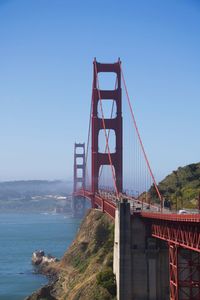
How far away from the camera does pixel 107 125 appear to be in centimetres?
6091

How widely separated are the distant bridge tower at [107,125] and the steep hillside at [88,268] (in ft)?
14.2

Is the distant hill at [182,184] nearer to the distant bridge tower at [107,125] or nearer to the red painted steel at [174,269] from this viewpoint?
the distant bridge tower at [107,125]

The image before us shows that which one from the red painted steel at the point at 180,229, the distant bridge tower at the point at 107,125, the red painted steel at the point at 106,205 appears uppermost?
the distant bridge tower at the point at 107,125

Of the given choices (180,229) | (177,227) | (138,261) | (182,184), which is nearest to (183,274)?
(138,261)

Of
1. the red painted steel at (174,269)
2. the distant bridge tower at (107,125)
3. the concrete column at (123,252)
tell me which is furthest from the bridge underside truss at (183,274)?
the distant bridge tower at (107,125)

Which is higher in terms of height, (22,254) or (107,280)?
(107,280)

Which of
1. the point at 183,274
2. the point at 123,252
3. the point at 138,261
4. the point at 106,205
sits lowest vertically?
the point at 183,274

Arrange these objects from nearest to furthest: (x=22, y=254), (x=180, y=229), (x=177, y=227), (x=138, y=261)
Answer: (x=180, y=229) → (x=177, y=227) → (x=138, y=261) → (x=22, y=254)

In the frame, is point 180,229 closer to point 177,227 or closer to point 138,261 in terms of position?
point 177,227

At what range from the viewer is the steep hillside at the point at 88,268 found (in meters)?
37.3

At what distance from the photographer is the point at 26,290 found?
168 feet

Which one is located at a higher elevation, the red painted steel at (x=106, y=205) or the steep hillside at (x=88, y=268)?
the red painted steel at (x=106, y=205)

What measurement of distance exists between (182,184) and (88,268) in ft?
75.7

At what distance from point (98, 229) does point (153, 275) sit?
1956 cm
